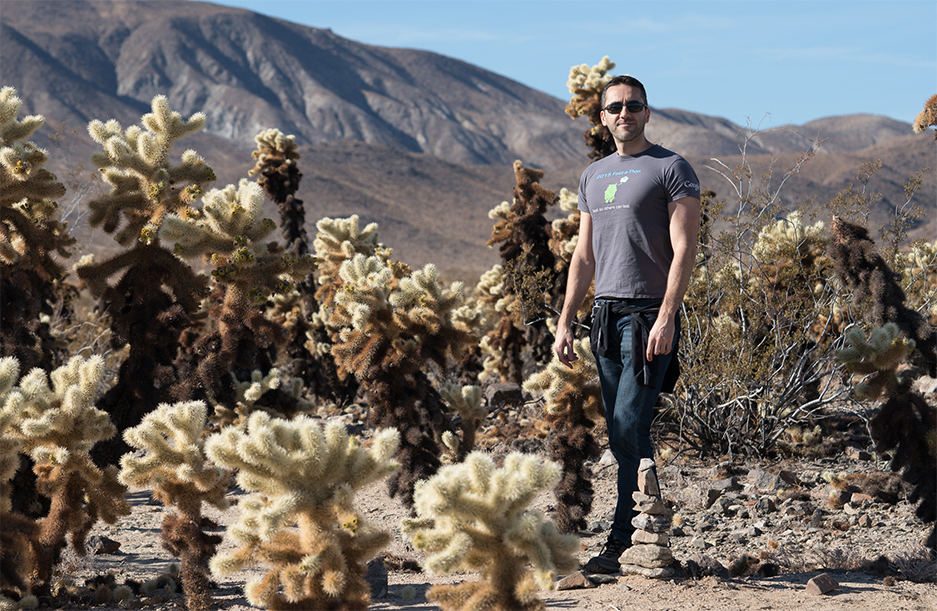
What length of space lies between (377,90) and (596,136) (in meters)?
161

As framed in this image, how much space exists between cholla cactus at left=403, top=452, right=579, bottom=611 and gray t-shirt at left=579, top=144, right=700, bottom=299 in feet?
4.68

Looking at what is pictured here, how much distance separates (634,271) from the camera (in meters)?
3.94

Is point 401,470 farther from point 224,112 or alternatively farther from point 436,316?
point 224,112

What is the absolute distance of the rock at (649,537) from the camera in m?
4.00

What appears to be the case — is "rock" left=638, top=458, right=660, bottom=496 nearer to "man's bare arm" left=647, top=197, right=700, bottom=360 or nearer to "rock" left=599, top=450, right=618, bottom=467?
"man's bare arm" left=647, top=197, right=700, bottom=360

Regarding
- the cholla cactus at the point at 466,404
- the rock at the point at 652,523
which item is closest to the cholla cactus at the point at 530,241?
the cholla cactus at the point at 466,404

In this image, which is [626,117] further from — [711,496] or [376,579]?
[711,496]

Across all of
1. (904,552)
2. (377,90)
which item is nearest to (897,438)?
(904,552)

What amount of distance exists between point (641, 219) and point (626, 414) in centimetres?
90

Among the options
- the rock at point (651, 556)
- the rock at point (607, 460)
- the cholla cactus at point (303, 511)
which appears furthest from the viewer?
the rock at point (607, 460)

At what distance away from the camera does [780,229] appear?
24.6 feet

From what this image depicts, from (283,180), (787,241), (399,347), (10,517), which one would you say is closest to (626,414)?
(399,347)

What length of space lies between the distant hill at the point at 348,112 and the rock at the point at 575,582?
6053 cm

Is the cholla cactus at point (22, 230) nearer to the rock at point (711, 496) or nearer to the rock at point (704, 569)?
the rock at point (704, 569)
